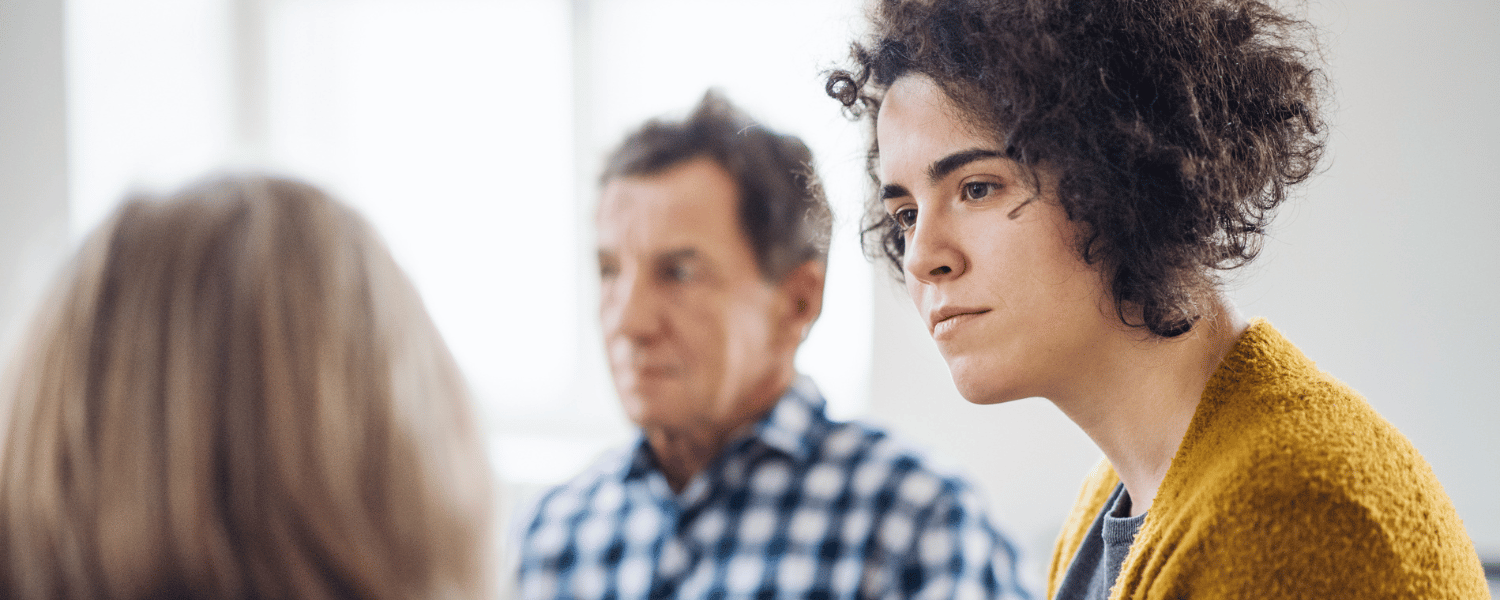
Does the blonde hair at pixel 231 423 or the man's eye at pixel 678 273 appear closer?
the blonde hair at pixel 231 423

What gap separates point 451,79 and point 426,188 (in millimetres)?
290

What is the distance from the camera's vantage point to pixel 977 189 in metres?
0.69

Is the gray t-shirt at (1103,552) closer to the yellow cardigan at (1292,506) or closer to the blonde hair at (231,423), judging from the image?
the yellow cardigan at (1292,506)

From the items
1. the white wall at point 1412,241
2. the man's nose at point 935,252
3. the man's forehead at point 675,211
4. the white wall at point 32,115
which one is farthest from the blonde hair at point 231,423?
the white wall at point 32,115

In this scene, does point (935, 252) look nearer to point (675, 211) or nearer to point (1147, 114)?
point (1147, 114)

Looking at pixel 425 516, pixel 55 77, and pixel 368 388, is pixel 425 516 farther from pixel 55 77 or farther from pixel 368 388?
pixel 55 77

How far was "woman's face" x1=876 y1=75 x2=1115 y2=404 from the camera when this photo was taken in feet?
2.19

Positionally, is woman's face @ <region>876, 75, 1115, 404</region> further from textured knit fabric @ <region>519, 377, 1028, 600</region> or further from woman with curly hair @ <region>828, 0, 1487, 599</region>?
textured knit fabric @ <region>519, 377, 1028, 600</region>

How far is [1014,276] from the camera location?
0.67 meters

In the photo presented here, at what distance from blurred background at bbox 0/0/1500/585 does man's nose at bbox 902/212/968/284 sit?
0.25 m

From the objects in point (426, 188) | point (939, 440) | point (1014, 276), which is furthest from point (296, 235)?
point (426, 188)

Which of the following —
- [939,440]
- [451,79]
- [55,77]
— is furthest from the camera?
[451,79]

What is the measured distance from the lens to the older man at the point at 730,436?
103 cm

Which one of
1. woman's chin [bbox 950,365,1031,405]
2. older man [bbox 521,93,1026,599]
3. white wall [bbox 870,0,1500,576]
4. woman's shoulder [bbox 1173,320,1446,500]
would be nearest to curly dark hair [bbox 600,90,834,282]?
older man [bbox 521,93,1026,599]
